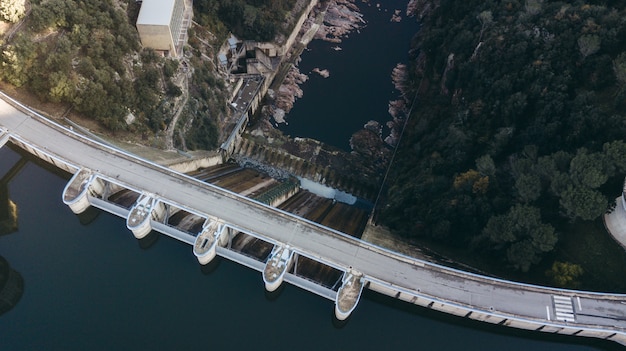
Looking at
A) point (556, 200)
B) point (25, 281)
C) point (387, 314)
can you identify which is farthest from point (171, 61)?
point (556, 200)

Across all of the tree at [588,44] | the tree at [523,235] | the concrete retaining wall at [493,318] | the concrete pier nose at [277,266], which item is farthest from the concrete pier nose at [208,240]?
the tree at [588,44]

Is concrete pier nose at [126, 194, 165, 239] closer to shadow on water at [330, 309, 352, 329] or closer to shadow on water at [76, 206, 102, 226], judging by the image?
shadow on water at [76, 206, 102, 226]

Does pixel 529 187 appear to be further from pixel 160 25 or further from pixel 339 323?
pixel 160 25

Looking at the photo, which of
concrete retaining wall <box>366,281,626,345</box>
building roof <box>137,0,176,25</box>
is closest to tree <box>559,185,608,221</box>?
concrete retaining wall <box>366,281,626,345</box>

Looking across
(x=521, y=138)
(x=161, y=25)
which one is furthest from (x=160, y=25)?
(x=521, y=138)

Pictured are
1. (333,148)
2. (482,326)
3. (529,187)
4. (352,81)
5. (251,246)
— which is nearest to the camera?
(529,187)
